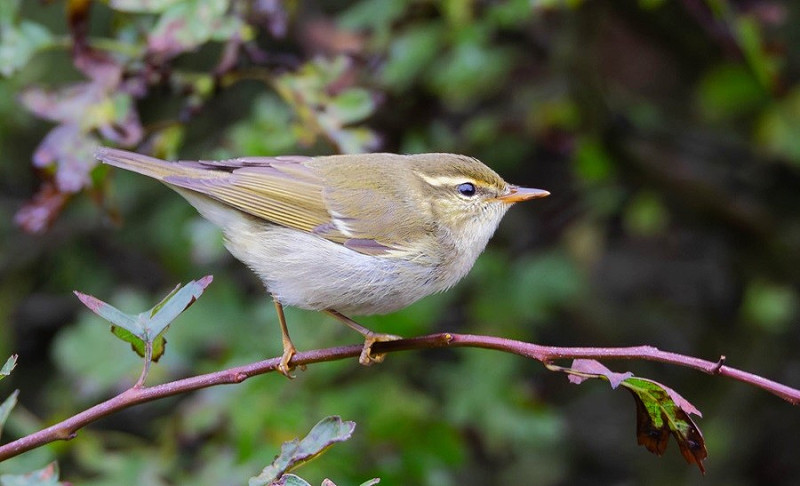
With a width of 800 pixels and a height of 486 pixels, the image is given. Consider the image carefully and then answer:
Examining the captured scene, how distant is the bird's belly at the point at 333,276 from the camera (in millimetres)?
2838

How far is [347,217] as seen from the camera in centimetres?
308

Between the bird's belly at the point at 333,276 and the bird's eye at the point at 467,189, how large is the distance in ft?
1.22

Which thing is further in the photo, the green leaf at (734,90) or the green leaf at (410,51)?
the green leaf at (734,90)

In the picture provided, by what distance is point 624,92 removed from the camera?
16.3 feet

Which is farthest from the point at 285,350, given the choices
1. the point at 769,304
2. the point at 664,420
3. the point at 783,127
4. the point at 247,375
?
the point at 783,127

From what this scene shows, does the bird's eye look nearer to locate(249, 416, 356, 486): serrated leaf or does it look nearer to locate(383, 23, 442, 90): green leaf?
locate(383, 23, 442, 90): green leaf

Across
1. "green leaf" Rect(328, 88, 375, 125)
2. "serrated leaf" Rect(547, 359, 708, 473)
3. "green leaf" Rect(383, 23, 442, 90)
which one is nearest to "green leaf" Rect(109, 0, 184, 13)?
"green leaf" Rect(328, 88, 375, 125)

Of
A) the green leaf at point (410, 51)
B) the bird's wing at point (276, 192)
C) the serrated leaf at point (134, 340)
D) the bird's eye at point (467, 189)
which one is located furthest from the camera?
the green leaf at point (410, 51)

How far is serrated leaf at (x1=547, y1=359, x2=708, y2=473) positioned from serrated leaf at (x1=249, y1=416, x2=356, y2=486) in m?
0.43

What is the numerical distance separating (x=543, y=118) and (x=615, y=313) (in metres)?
1.31

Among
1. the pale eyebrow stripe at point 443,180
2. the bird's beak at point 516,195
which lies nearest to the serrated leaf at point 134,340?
the pale eyebrow stripe at point 443,180

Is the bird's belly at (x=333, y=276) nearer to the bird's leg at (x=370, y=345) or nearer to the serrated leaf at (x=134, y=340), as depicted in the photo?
the bird's leg at (x=370, y=345)

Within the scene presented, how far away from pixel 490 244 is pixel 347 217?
161 cm

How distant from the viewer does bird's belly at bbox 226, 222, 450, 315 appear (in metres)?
2.84
